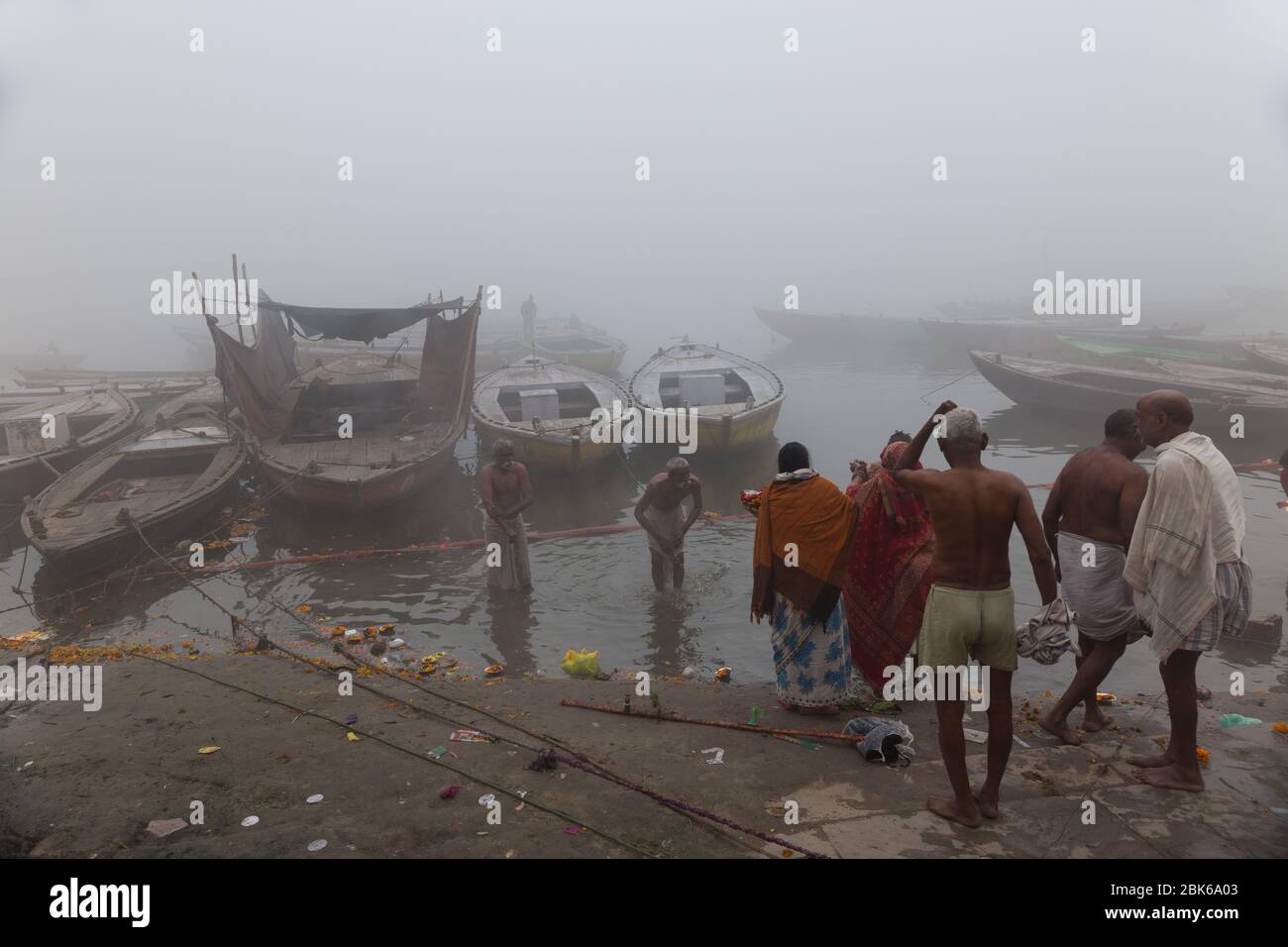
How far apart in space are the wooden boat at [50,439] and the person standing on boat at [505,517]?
357 inches

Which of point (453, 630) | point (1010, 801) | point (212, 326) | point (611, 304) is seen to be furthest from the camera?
point (611, 304)

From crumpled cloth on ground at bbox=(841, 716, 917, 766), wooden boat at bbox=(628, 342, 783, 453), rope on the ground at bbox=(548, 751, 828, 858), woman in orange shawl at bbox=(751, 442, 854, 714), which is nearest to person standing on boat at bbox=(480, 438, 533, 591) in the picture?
woman in orange shawl at bbox=(751, 442, 854, 714)

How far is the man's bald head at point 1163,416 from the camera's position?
3.62 m

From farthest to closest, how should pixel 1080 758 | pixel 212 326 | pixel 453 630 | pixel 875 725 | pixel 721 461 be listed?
pixel 721 461, pixel 212 326, pixel 453 630, pixel 875 725, pixel 1080 758

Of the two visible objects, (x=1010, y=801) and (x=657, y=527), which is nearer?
(x=1010, y=801)

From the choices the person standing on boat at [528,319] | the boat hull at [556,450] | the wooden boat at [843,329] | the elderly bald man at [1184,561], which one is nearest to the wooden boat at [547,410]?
the boat hull at [556,450]

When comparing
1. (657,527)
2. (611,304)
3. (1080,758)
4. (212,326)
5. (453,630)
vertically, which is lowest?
(453,630)

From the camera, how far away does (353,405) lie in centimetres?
1470

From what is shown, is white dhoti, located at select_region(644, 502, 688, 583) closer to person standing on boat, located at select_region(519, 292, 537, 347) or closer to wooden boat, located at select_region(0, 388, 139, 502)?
wooden boat, located at select_region(0, 388, 139, 502)

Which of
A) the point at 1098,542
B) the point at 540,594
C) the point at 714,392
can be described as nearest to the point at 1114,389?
the point at 714,392
